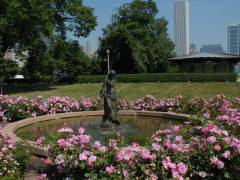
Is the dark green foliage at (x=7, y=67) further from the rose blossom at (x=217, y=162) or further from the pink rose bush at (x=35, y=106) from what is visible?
the rose blossom at (x=217, y=162)

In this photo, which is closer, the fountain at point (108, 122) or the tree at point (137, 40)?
the fountain at point (108, 122)

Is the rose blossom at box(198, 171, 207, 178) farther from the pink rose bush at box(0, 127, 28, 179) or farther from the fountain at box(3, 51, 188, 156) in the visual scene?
the fountain at box(3, 51, 188, 156)

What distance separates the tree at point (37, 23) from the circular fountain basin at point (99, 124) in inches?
1011

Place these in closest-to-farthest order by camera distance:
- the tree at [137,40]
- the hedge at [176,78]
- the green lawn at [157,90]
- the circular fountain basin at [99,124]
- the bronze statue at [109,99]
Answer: the circular fountain basin at [99,124], the bronze statue at [109,99], the green lawn at [157,90], the hedge at [176,78], the tree at [137,40]

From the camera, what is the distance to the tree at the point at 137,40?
65188 mm

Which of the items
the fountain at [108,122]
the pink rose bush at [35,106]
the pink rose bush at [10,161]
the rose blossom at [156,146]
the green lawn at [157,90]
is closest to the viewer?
the rose blossom at [156,146]

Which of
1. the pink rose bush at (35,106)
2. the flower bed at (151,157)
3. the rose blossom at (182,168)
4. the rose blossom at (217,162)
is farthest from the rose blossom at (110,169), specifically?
the pink rose bush at (35,106)

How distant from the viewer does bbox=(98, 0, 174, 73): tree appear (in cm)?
6519

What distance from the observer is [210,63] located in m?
57.3

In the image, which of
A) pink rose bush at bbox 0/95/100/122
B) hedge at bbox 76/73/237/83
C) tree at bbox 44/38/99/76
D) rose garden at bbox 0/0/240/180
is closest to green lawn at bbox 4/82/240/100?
rose garden at bbox 0/0/240/180

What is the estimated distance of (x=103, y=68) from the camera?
69875 mm

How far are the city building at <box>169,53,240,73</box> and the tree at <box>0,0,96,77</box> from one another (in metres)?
17.4

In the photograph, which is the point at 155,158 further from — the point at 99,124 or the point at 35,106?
the point at 35,106

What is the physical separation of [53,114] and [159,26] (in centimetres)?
5946
